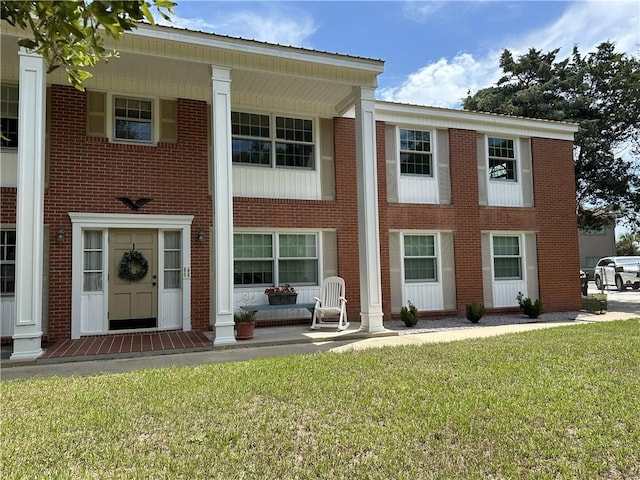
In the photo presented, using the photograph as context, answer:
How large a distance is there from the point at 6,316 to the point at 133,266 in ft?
7.39

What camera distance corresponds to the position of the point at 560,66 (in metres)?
19.2

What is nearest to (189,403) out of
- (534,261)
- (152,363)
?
(152,363)

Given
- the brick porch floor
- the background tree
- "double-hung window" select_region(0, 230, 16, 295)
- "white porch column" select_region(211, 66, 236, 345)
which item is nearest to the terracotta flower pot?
"white porch column" select_region(211, 66, 236, 345)

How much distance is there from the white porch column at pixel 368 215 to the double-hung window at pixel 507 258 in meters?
4.83

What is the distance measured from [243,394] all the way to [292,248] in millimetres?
6065

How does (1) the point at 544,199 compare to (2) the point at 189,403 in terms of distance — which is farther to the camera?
(1) the point at 544,199

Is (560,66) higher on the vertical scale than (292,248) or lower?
higher

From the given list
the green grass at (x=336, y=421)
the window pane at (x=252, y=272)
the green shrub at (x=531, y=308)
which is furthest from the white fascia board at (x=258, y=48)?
the green shrub at (x=531, y=308)

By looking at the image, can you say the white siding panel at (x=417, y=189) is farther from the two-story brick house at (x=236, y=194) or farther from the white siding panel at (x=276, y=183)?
the white siding panel at (x=276, y=183)

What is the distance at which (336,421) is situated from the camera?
385cm

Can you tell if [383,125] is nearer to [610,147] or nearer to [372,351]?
[372,351]

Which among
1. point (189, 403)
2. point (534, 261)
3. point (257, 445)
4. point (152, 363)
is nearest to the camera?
point (257, 445)

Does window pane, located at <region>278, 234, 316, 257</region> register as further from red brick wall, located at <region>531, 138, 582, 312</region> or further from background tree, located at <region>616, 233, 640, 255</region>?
background tree, located at <region>616, 233, 640, 255</region>

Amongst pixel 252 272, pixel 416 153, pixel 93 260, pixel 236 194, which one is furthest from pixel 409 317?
pixel 93 260
